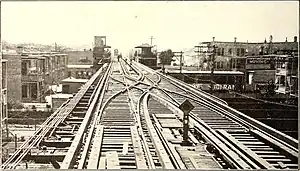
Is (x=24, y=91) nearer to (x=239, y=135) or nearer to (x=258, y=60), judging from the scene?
(x=239, y=135)

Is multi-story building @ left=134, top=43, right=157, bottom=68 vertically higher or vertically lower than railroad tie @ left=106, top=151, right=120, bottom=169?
higher

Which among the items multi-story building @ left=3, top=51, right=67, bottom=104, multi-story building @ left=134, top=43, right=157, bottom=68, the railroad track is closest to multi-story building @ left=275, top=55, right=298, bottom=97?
the railroad track

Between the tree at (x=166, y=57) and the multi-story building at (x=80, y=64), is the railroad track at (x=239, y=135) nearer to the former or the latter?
the tree at (x=166, y=57)

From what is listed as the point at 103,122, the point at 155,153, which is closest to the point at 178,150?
→ the point at 155,153

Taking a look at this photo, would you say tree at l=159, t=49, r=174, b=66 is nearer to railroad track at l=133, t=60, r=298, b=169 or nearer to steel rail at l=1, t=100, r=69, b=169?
railroad track at l=133, t=60, r=298, b=169

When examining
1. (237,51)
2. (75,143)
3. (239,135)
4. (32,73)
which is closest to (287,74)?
(237,51)

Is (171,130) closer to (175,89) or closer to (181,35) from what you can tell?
(175,89)
